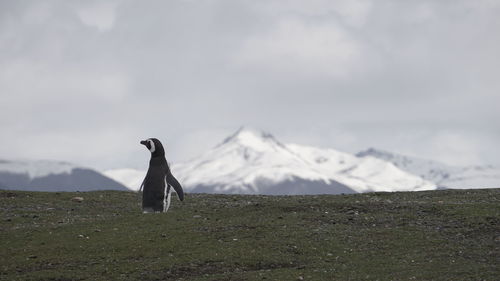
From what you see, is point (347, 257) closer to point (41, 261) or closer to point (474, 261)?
point (474, 261)

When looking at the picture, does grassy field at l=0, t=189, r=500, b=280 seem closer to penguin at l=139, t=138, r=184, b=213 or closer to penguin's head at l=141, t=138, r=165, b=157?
penguin at l=139, t=138, r=184, b=213

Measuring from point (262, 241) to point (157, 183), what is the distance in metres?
7.19

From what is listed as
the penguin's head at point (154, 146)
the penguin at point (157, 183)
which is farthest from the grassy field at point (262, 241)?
the penguin's head at point (154, 146)

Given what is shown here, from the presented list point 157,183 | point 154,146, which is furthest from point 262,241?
point 154,146

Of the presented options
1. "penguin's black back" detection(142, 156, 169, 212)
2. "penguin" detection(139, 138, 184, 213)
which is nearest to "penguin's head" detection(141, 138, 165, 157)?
"penguin" detection(139, 138, 184, 213)

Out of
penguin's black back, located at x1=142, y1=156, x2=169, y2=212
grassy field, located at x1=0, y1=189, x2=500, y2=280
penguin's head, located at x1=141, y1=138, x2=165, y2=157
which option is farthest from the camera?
penguin's head, located at x1=141, y1=138, x2=165, y2=157

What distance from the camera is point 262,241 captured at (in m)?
30.4

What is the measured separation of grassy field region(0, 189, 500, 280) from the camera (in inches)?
1061

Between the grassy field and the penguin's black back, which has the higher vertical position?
the penguin's black back

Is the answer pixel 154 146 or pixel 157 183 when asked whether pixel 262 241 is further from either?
pixel 154 146

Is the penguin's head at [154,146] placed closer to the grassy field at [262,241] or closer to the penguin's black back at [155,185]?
the penguin's black back at [155,185]

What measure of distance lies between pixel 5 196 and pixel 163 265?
1810cm

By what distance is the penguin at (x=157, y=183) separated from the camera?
36.2 metres

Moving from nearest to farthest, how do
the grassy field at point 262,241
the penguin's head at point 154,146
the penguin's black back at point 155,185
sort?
the grassy field at point 262,241
the penguin's black back at point 155,185
the penguin's head at point 154,146
